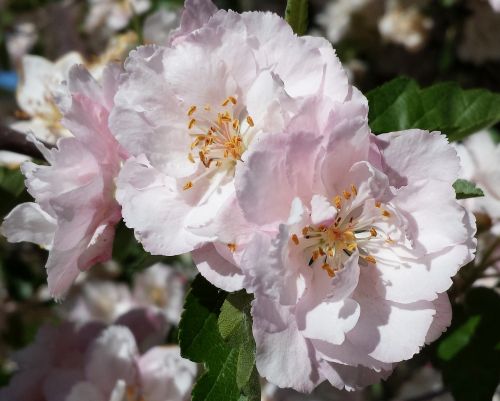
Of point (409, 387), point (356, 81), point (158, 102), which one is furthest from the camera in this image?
point (356, 81)

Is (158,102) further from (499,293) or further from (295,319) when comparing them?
(499,293)

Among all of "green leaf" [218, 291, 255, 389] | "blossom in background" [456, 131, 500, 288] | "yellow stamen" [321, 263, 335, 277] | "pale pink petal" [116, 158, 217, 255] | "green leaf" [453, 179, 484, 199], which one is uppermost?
"pale pink petal" [116, 158, 217, 255]

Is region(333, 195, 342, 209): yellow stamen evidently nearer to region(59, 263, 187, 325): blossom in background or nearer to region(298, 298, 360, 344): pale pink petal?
region(298, 298, 360, 344): pale pink petal

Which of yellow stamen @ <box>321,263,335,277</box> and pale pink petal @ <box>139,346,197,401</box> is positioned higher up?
yellow stamen @ <box>321,263,335,277</box>

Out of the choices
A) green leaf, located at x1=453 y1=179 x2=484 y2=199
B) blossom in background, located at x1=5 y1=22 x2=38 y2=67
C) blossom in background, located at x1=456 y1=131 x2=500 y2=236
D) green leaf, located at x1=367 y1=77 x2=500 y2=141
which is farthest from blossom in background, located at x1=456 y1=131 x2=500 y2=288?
blossom in background, located at x1=5 y1=22 x2=38 y2=67

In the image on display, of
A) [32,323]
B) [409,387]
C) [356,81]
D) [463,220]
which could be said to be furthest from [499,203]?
[32,323]

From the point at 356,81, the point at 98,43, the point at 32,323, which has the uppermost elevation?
the point at 98,43

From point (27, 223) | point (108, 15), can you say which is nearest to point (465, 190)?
point (27, 223)
